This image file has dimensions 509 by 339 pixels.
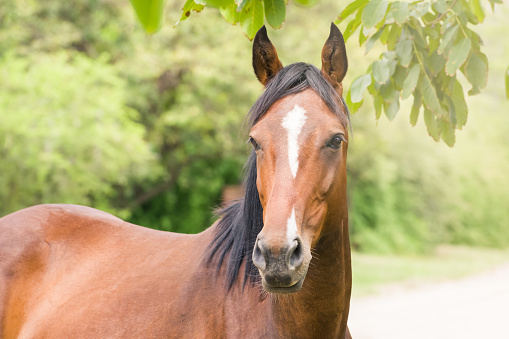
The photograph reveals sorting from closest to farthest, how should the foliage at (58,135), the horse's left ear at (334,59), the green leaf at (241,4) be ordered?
the green leaf at (241,4) → the horse's left ear at (334,59) → the foliage at (58,135)

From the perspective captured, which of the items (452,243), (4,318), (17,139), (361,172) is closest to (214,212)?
(4,318)

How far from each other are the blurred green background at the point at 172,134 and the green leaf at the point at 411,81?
1.36 meters

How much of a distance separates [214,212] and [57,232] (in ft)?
3.27

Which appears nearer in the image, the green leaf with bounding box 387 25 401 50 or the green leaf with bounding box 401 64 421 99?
the green leaf with bounding box 401 64 421 99

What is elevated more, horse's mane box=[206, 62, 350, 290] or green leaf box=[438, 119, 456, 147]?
green leaf box=[438, 119, 456, 147]

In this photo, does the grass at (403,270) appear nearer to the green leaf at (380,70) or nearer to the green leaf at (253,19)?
the green leaf at (380,70)

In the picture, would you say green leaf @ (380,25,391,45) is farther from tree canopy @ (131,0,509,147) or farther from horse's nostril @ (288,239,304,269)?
horse's nostril @ (288,239,304,269)

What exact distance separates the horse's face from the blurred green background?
86.9 inches

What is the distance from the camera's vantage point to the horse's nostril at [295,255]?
1887mm

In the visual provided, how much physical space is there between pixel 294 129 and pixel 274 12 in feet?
1.62

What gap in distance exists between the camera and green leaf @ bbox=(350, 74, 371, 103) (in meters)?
2.70

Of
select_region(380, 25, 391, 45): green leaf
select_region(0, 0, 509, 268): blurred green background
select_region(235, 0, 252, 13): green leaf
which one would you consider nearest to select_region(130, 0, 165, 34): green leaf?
select_region(235, 0, 252, 13): green leaf

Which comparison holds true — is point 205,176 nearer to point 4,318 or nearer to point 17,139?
point 17,139

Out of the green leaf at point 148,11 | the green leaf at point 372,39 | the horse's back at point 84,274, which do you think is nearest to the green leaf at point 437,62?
the green leaf at point 372,39
